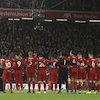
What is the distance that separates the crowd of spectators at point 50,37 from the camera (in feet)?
134

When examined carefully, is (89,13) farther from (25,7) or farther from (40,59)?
(40,59)

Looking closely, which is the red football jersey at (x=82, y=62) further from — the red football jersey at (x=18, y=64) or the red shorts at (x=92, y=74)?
the red football jersey at (x=18, y=64)

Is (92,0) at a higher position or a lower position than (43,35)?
higher

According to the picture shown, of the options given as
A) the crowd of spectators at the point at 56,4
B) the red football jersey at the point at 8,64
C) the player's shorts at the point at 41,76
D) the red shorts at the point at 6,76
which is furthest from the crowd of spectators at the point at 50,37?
the red football jersey at the point at 8,64

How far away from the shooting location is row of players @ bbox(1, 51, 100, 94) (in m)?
22.5

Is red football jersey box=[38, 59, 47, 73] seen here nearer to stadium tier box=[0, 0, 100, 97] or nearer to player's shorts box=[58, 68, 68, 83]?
player's shorts box=[58, 68, 68, 83]

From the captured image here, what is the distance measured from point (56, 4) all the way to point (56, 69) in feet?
63.0

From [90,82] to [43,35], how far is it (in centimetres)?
1943

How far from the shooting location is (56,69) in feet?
A: 76.5

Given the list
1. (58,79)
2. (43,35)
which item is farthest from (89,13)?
(58,79)

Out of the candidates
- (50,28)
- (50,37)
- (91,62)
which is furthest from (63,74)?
(50,28)

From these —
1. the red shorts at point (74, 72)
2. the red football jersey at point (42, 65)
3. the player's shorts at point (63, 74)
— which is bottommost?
the player's shorts at point (63, 74)

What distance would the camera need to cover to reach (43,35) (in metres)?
43.0

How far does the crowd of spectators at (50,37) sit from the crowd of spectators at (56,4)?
1922 millimetres
